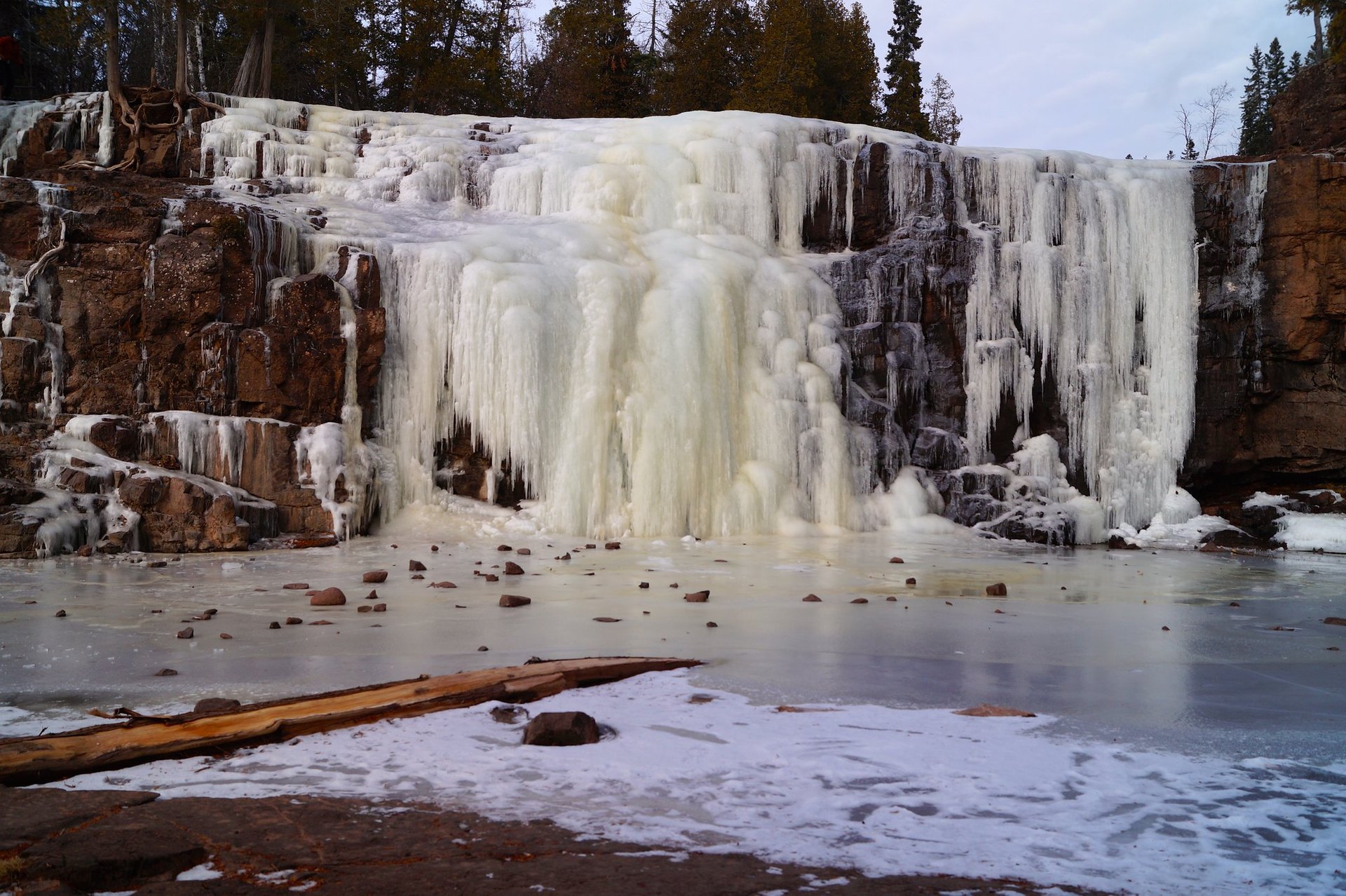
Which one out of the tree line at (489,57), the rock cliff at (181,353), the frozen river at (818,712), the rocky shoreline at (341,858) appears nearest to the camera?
the rocky shoreline at (341,858)

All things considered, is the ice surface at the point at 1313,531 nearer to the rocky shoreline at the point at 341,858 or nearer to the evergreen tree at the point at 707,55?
the rocky shoreline at the point at 341,858

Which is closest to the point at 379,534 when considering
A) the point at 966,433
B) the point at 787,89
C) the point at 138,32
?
the point at 966,433

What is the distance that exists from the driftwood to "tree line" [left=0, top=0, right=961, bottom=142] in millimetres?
18085

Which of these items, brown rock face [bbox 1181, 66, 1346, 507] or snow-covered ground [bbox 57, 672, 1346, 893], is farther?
brown rock face [bbox 1181, 66, 1346, 507]

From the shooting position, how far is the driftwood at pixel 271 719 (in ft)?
8.93

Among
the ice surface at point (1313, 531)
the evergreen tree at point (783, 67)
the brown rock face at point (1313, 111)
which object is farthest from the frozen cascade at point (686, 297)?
the evergreen tree at point (783, 67)

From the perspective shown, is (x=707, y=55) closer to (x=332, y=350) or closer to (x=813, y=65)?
(x=813, y=65)

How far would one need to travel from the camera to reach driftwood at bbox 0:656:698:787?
2721 millimetres

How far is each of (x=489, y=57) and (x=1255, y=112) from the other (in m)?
33.3

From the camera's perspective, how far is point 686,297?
12812 mm

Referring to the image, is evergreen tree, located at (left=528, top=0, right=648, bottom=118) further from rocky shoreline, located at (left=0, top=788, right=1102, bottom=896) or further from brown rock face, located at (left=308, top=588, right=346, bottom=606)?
rocky shoreline, located at (left=0, top=788, right=1102, bottom=896)

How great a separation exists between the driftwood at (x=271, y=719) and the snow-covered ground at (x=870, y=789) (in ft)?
0.19

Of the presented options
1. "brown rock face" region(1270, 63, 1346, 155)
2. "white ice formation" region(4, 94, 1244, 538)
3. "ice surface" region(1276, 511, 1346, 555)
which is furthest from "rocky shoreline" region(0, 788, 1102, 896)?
"brown rock face" region(1270, 63, 1346, 155)

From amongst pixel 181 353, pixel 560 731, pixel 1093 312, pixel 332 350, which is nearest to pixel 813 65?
pixel 1093 312
